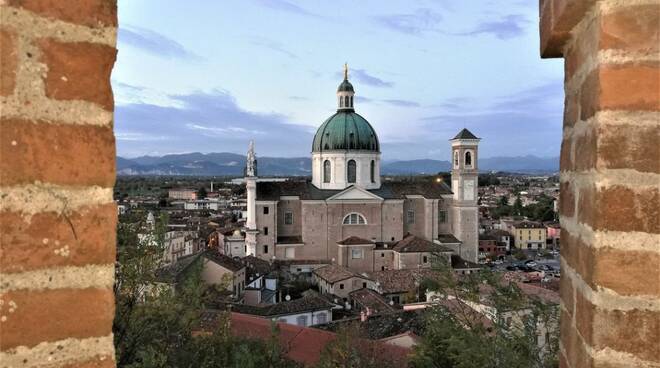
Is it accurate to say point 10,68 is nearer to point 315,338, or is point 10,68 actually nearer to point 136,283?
point 136,283

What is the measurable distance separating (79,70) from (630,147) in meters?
1.16

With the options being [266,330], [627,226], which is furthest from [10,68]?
[266,330]

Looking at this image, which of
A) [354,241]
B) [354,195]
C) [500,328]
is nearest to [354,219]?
[354,195]

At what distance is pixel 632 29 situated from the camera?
3.92 feet

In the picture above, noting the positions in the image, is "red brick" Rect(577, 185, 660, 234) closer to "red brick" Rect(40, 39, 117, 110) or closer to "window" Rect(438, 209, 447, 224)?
"red brick" Rect(40, 39, 117, 110)

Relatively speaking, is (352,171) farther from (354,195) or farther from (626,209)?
(626,209)

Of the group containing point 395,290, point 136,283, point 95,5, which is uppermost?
point 95,5

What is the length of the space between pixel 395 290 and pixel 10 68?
916 inches

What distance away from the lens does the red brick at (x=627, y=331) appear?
1.15 metres

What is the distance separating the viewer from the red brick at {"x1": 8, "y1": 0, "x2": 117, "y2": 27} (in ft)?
3.30

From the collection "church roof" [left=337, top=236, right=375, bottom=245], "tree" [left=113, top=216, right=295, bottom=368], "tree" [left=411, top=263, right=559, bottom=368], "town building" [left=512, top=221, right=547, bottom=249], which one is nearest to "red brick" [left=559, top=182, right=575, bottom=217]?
"tree" [left=411, top=263, right=559, bottom=368]

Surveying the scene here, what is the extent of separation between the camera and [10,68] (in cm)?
96

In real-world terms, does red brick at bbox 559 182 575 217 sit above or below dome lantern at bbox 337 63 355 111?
below

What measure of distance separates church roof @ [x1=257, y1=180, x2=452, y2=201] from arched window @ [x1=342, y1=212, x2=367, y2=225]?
164 centimetres
